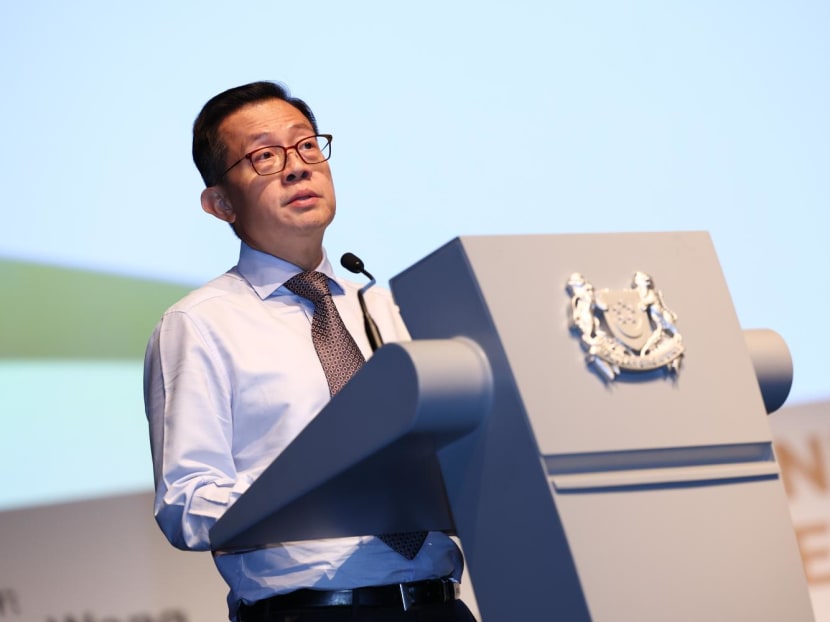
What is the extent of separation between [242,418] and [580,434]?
32.0 inches

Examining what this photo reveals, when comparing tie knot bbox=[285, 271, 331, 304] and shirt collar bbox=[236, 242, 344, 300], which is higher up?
shirt collar bbox=[236, 242, 344, 300]

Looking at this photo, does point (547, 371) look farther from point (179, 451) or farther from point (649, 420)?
point (179, 451)

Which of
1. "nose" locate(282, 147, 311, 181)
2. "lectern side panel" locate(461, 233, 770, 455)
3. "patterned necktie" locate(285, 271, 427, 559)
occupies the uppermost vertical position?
"nose" locate(282, 147, 311, 181)

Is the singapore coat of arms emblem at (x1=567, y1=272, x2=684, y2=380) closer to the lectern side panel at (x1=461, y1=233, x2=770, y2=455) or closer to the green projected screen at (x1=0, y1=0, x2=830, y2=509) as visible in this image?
the lectern side panel at (x1=461, y1=233, x2=770, y2=455)

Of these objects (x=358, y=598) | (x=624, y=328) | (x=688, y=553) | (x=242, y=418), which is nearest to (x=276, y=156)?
(x=242, y=418)

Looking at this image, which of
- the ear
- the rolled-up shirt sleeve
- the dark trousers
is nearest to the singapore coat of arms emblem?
the rolled-up shirt sleeve

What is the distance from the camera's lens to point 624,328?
0.86 m

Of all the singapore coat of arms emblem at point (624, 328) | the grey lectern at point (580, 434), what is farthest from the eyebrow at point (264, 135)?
the singapore coat of arms emblem at point (624, 328)

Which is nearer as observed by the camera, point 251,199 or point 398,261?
point 251,199

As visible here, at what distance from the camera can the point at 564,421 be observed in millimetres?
807

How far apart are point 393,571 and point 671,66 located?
2133 mm

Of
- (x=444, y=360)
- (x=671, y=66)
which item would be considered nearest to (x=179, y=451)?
(x=444, y=360)

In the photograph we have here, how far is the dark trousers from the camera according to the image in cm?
138

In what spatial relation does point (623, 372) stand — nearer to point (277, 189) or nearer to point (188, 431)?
point (188, 431)
